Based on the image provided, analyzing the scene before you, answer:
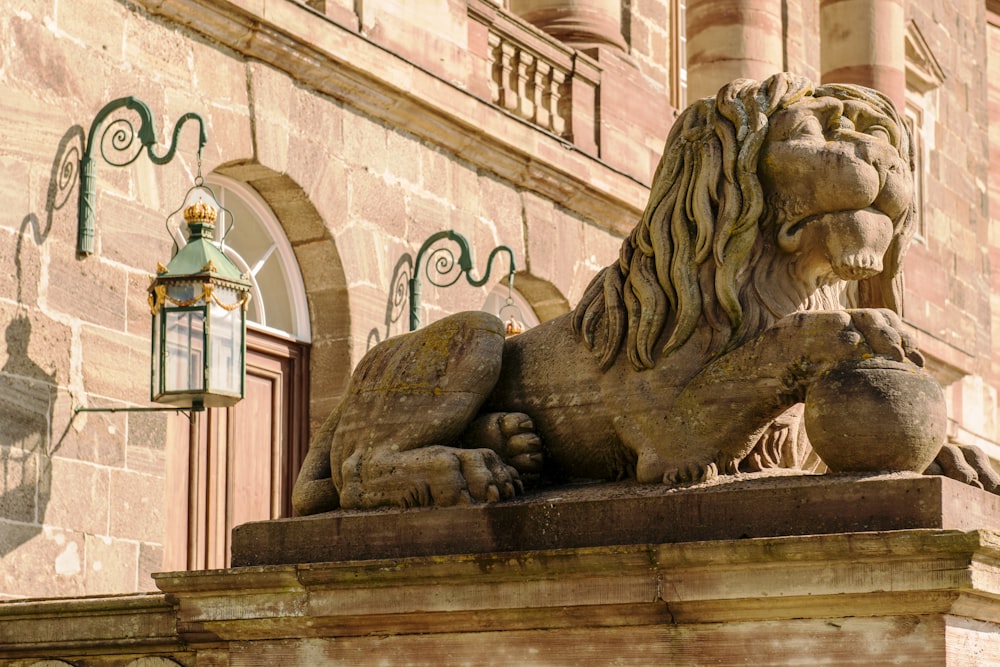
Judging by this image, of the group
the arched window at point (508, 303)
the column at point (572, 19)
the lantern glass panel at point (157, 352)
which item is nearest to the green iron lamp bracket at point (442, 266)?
the arched window at point (508, 303)

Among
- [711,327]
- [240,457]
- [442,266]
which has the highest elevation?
[442,266]

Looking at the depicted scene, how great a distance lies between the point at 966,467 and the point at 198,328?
13.6 ft

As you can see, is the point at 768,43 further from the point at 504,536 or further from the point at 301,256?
the point at 504,536

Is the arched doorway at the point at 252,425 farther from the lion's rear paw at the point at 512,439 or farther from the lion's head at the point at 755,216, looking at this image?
the lion's head at the point at 755,216

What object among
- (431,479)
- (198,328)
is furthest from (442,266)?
(431,479)

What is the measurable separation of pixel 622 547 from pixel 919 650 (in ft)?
2.55

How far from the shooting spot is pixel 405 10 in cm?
1165

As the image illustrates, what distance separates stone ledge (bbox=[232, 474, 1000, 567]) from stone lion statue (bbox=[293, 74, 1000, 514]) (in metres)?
0.11

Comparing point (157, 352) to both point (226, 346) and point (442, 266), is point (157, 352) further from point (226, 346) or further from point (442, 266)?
point (442, 266)

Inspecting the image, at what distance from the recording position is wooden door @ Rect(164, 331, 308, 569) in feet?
32.6

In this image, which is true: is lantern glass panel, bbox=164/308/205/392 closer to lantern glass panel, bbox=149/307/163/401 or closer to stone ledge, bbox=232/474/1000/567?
lantern glass panel, bbox=149/307/163/401

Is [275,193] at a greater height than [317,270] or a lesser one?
greater

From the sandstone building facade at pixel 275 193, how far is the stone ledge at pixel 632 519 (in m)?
3.39

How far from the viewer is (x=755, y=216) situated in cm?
533
